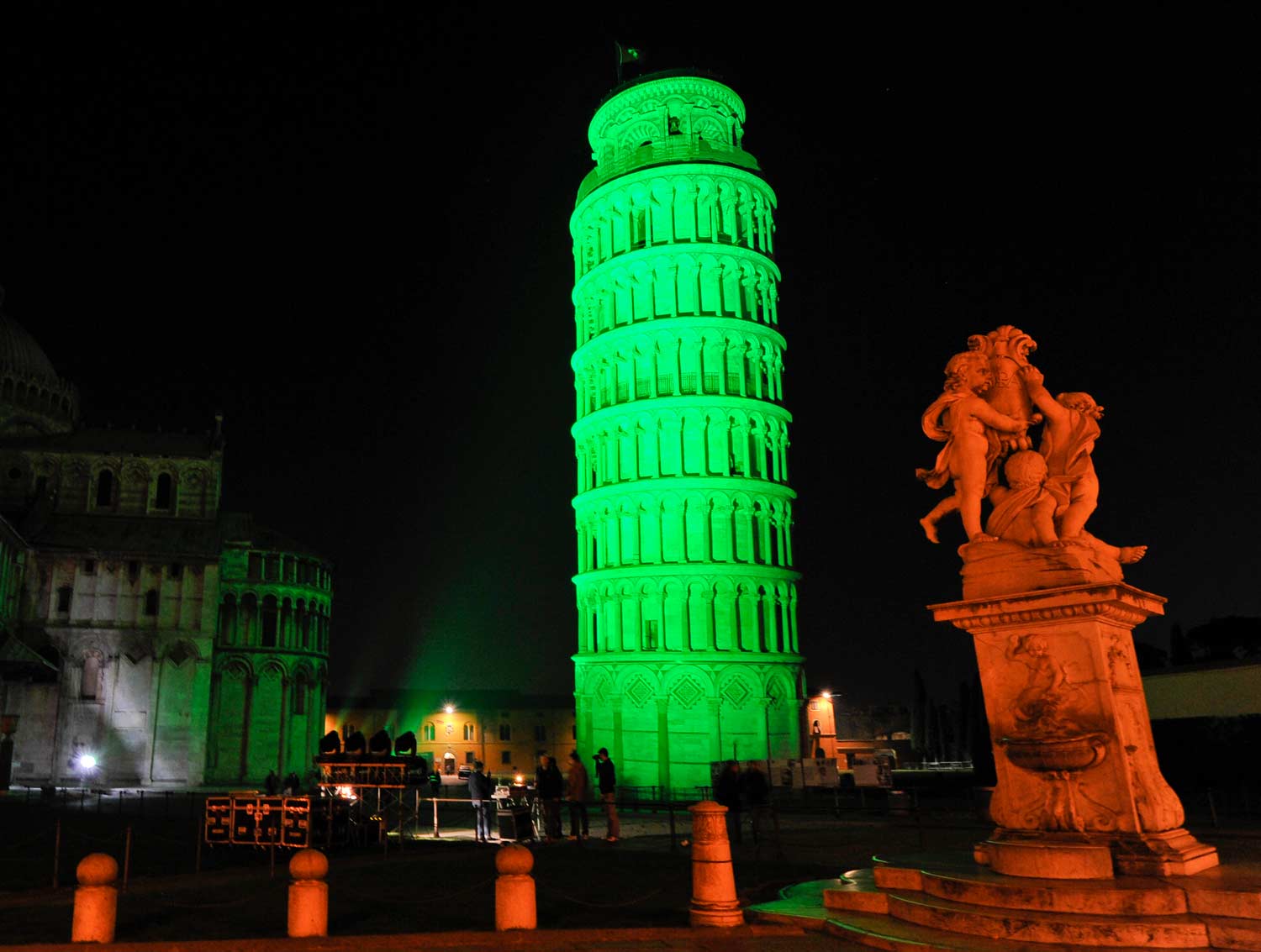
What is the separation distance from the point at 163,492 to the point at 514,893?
55.1 m

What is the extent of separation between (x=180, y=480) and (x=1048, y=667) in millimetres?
57642

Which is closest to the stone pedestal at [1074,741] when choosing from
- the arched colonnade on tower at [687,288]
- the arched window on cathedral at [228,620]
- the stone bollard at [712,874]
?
the stone bollard at [712,874]

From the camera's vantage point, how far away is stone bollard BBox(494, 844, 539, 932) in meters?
9.83

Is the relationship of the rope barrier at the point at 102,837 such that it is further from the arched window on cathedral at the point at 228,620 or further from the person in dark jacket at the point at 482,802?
the arched window on cathedral at the point at 228,620

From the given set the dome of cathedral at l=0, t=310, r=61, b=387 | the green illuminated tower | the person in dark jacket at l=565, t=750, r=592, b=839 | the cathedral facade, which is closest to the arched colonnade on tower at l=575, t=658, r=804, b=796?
the green illuminated tower

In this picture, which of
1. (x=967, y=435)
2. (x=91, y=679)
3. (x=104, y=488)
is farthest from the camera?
(x=104, y=488)

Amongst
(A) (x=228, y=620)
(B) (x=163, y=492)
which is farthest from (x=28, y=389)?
(A) (x=228, y=620)

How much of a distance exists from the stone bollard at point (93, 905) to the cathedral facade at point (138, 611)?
41.1m

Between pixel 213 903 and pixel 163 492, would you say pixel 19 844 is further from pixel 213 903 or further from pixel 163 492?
pixel 163 492

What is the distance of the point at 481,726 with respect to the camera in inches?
3735

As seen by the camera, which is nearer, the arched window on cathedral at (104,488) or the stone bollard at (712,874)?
the stone bollard at (712,874)

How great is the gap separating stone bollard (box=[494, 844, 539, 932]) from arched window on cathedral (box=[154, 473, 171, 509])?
54.6 m

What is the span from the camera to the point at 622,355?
1695 inches

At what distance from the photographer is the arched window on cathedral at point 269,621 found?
63000 millimetres
